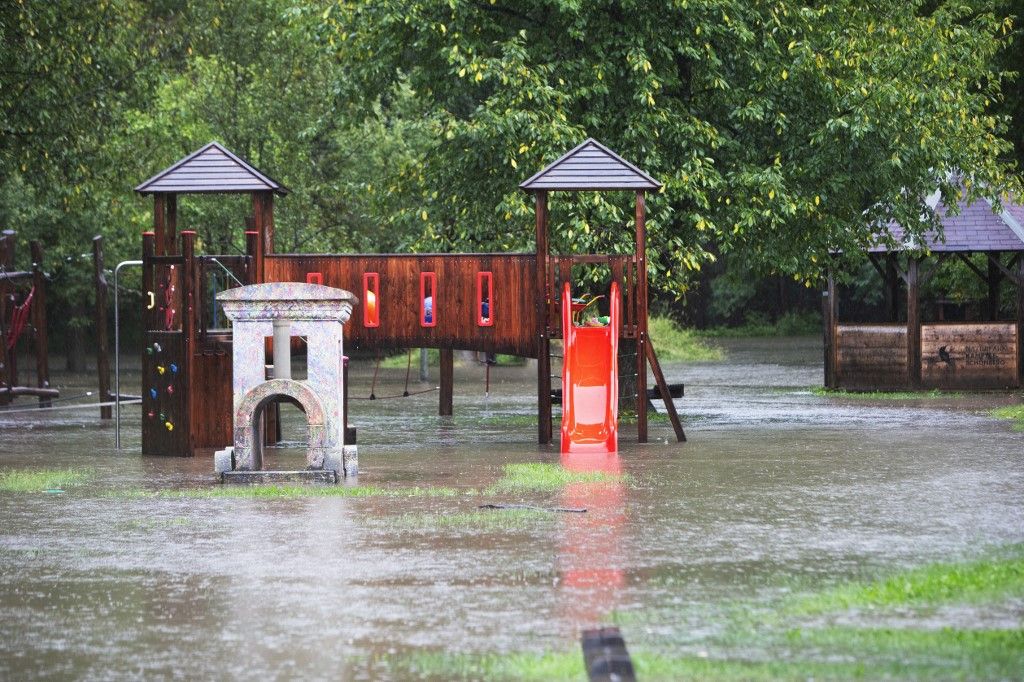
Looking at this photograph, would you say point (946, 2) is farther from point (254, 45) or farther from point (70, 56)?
point (70, 56)

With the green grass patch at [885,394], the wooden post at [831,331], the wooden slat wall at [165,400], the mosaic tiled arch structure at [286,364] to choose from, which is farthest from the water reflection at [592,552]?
the wooden post at [831,331]

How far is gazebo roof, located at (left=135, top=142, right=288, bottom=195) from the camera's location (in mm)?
21094

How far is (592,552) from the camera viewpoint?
1098cm

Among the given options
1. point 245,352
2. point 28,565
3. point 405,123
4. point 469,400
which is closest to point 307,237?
point 405,123

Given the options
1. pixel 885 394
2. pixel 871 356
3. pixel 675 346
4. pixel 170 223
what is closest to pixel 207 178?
pixel 170 223

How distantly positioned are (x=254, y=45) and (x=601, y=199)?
17.0 meters

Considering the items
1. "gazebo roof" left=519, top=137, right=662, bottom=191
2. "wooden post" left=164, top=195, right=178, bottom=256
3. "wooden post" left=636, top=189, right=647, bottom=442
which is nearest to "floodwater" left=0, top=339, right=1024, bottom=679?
"wooden post" left=636, top=189, right=647, bottom=442

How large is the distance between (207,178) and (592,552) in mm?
11716

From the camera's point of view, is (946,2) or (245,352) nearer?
(245,352)

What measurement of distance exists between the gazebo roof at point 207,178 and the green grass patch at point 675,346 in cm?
2580

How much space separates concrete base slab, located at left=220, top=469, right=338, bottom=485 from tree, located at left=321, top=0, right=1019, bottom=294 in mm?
7821

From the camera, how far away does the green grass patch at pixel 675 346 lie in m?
46.4

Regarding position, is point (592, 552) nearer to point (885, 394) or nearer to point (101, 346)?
point (101, 346)

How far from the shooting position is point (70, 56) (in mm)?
23859
